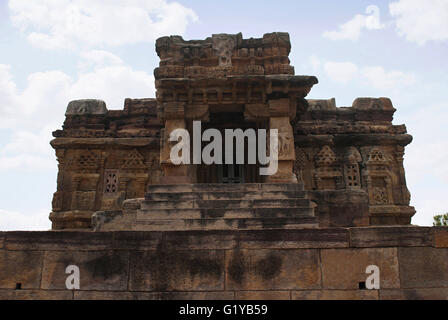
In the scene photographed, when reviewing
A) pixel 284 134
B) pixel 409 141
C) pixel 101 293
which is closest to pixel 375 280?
pixel 101 293

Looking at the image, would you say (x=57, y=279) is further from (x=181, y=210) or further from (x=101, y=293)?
(x=181, y=210)

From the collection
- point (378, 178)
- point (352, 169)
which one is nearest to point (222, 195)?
point (352, 169)

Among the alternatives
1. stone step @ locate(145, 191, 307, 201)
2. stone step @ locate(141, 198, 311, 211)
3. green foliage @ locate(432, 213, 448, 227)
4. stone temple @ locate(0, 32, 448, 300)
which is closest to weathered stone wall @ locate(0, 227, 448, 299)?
stone temple @ locate(0, 32, 448, 300)

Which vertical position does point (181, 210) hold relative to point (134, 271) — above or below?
above

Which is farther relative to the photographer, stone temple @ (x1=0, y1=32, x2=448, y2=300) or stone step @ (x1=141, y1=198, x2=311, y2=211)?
stone step @ (x1=141, y1=198, x2=311, y2=211)

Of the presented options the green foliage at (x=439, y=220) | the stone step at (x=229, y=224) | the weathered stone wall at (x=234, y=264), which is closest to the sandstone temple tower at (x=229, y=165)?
the stone step at (x=229, y=224)

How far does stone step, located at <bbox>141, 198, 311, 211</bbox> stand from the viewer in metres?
7.19

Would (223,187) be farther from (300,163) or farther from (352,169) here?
(352,169)

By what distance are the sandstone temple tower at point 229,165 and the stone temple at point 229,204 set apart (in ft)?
0.12

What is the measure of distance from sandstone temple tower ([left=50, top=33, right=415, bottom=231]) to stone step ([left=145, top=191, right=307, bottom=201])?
2 centimetres

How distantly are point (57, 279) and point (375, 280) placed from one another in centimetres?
402

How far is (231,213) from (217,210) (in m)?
0.26

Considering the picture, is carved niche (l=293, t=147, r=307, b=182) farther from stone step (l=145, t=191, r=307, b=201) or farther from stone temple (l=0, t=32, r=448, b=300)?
stone step (l=145, t=191, r=307, b=201)

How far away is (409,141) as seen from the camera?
43.6ft
